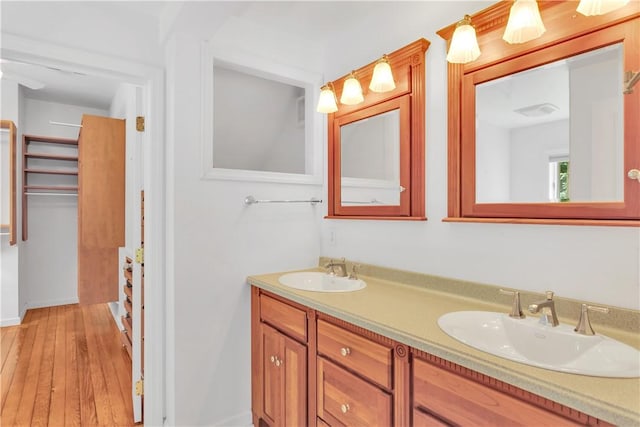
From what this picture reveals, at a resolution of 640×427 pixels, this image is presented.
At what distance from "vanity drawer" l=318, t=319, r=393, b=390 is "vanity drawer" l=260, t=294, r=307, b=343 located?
0.13 metres

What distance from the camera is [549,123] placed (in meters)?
1.29

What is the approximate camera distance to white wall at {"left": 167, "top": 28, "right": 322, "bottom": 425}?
5.94 ft

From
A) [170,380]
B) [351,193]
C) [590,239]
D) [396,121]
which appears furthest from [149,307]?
[590,239]

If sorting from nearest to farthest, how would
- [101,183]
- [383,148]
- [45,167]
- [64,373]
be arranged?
[383,148] < [64,373] < [101,183] < [45,167]

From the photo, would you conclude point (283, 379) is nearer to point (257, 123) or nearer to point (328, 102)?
point (328, 102)

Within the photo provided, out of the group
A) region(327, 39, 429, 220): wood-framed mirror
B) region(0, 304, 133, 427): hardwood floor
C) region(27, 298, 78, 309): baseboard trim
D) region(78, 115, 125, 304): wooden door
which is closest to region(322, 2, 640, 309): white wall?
region(327, 39, 429, 220): wood-framed mirror

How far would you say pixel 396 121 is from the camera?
1.85 meters

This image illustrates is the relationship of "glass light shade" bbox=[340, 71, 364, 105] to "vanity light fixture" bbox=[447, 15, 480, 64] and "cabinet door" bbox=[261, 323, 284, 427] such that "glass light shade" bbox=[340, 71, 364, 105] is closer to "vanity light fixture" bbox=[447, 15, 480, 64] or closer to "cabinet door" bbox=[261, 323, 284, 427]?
"vanity light fixture" bbox=[447, 15, 480, 64]

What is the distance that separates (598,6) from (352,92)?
111 centimetres

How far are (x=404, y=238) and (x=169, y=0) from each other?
1.68 m

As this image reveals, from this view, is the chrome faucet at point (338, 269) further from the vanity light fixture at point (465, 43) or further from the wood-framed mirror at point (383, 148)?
the vanity light fixture at point (465, 43)

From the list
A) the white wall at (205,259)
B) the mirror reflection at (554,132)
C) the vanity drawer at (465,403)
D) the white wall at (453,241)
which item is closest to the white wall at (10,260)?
the white wall at (205,259)

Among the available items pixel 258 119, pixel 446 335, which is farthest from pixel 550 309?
pixel 258 119

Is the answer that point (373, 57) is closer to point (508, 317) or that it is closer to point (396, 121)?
point (396, 121)
